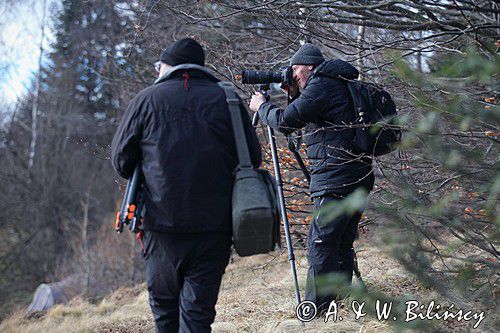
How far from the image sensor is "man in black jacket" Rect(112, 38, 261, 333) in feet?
12.2

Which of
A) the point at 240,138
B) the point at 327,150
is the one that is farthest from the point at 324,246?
the point at 240,138

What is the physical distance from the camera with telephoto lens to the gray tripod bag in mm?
1131

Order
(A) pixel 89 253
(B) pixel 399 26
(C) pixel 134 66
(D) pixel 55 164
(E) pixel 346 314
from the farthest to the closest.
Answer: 1. (D) pixel 55 164
2. (A) pixel 89 253
3. (C) pixel 134 66
4. (B) pixel 399 26
5. (E) pixel 346 314

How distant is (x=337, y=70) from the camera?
4.71 meters

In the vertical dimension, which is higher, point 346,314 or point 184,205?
point 184,205

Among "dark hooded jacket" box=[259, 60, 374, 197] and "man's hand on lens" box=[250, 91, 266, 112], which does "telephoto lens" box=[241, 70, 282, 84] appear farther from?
"dark hooded jacket" box=[259, 60, 374, 197]

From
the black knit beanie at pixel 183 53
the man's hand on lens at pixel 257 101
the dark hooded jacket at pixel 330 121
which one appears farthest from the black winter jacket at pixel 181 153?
the man's hand on lens at pixel 257 101

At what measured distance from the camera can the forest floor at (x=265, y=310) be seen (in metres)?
4.53

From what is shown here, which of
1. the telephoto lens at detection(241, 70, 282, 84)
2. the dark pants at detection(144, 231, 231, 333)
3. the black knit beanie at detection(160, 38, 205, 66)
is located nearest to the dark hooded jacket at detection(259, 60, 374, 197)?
the telephoto lens at detection(241, 70, 282, 84)

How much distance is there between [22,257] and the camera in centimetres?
2058

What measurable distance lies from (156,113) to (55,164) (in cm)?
2101

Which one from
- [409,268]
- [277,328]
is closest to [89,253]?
[277,328]

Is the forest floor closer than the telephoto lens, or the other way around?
the forest floor

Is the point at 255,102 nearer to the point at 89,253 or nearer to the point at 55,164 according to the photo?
the point at 89,253
